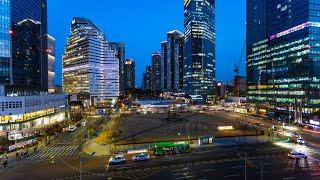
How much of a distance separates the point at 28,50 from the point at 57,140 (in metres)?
80.5

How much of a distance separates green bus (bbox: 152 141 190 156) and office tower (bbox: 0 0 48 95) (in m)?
72.4

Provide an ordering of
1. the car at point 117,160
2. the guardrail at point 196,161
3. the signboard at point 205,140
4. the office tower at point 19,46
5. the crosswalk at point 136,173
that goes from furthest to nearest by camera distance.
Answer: the office tower at point 19,46 < the signboard at point 205,140 < the car at point 117,160 < the guardrail at point 196,161 < the crosswalk at point 136,173

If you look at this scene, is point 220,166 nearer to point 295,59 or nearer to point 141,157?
point 141,157

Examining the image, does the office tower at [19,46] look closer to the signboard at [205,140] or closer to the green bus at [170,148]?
the green bus at [170,148]

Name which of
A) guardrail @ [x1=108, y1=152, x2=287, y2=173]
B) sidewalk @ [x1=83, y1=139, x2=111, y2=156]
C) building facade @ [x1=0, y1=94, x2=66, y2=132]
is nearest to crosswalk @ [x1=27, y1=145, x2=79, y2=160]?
sidewalk @ [x1=83, y1=139, x2=111, y2=156]

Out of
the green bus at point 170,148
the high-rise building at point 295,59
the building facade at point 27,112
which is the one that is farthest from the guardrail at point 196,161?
the high-rise building at point 295,59

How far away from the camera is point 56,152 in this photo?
80.6 meters

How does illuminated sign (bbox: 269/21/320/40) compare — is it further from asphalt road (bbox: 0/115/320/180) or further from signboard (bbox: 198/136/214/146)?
signboard (bbox: 198/136/214/146)

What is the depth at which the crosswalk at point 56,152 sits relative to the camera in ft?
249

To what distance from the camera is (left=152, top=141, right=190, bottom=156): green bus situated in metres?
74.2

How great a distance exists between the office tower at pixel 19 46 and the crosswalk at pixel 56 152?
49.6 meters

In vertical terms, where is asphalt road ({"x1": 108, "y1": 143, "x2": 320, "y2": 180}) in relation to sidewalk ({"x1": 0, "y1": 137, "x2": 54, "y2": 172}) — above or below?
above

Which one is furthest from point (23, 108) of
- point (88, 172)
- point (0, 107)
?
point (88, 172)

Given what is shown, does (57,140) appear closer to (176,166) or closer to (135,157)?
(135,157)
